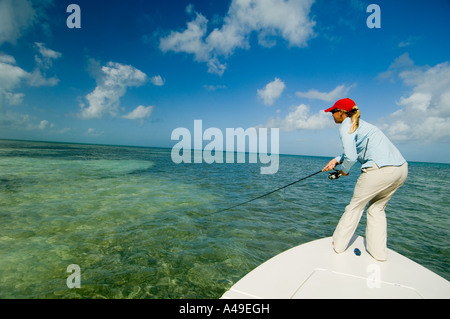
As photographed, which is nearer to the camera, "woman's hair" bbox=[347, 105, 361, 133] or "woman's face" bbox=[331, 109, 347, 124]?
"woman's hair" bbox=[347, 105, 361, 133]

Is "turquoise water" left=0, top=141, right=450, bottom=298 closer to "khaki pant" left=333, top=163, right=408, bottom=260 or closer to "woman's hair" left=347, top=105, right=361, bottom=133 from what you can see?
"khaki pant" left=333, top=163, right=408, bottom=260

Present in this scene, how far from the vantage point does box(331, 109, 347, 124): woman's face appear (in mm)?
3643

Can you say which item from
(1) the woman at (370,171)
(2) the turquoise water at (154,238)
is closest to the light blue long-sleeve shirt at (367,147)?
(1) the woman at (370,171)

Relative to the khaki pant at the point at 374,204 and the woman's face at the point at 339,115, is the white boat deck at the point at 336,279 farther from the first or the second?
the woman's face at the point at 339,115

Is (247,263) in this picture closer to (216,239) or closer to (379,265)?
(216,239)

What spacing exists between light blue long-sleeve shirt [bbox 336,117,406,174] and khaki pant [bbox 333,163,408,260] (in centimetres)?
12

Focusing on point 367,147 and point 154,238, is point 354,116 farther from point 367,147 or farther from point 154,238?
point 154,238

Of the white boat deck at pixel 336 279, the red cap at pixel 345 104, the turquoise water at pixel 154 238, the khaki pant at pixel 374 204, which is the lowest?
the turquoise water at pixel 154 238

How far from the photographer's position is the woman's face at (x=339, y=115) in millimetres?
3643

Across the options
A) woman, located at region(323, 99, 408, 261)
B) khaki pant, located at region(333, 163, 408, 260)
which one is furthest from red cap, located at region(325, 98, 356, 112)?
khaki pant, located at region(333, 163, 408, 260)

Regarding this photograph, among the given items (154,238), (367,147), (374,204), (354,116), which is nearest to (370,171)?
(367,147)

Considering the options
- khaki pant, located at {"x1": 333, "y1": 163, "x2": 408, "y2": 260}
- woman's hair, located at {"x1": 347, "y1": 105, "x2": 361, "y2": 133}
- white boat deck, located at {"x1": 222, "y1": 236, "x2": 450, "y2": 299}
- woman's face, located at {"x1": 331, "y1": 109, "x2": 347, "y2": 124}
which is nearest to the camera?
white boat deck, located at {"x1": 222, "y1": 236, "x2": 450, "y2": 299}
